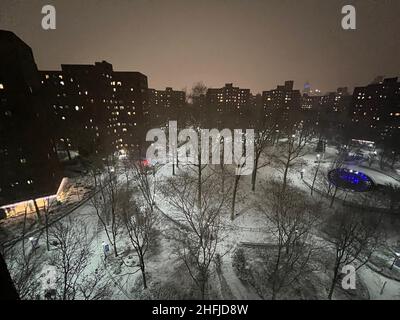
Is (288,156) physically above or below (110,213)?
above

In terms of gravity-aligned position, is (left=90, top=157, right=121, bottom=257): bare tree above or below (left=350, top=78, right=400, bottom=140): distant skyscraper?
below

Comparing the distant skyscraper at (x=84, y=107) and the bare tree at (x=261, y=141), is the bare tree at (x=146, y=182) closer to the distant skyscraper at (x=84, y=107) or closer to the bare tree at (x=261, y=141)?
the distant skyscraper at (x=84, y=107)

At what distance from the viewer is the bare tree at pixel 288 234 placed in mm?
14492

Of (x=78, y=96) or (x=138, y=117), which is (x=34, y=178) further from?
(x=138, y=117)

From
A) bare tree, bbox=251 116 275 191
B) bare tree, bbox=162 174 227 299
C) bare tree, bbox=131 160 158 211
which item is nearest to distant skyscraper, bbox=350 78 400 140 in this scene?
bare tree, bbox=251 116 275 191

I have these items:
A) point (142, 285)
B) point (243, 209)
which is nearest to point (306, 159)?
point (243, 209)

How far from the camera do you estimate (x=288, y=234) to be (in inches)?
591

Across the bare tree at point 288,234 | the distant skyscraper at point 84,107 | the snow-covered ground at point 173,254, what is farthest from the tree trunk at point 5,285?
the distant skyscraper at point 84,107

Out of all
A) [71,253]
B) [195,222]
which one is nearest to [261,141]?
[195,222]

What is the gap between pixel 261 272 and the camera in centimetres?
1644

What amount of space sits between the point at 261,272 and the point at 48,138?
32242 millimetres

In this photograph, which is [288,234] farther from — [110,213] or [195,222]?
[110,213]

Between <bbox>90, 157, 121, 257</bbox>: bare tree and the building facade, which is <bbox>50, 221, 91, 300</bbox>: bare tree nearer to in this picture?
<bbox>90, 157, 121, 257</bbox>: bare tree

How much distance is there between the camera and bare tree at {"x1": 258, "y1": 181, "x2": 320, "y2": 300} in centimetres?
1449
